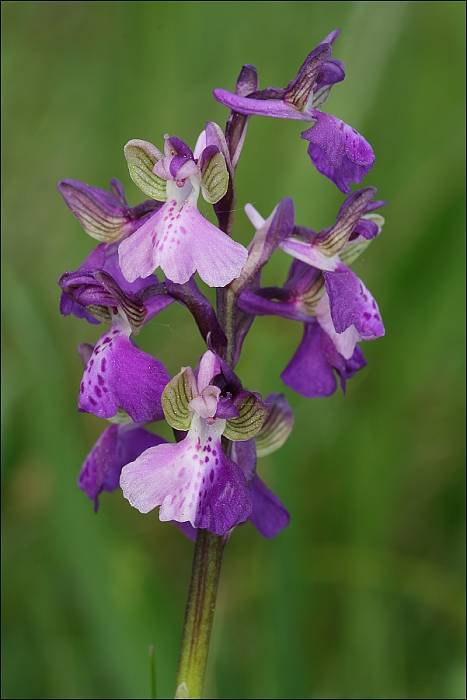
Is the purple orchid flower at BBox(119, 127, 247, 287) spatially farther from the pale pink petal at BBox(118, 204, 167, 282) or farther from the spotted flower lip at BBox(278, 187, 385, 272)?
the spotted flower lip at BBox(278, 187, 385, 272)

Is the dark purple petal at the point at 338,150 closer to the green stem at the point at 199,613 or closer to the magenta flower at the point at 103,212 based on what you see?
the magenta flower at the point at 103,212

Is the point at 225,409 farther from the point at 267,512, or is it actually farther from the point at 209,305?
the point at 267,512

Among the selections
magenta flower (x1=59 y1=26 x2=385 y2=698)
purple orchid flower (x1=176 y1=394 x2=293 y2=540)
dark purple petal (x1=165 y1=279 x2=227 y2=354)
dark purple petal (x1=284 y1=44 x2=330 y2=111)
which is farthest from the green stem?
dark purple petal (x1=284 y1=44 x2=330 y2=111)

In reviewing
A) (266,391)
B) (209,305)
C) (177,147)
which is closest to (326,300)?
(209,305)

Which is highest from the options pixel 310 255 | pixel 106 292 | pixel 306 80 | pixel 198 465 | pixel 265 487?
pixel 306 80

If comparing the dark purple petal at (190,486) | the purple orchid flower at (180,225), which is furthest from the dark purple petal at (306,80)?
the dark purple petal at (190,486)

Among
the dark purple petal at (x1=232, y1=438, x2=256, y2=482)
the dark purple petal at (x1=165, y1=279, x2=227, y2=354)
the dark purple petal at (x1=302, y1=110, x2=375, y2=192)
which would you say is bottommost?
the dark purple petal at (x1=232, y1=438, x2=256, y2=482)
